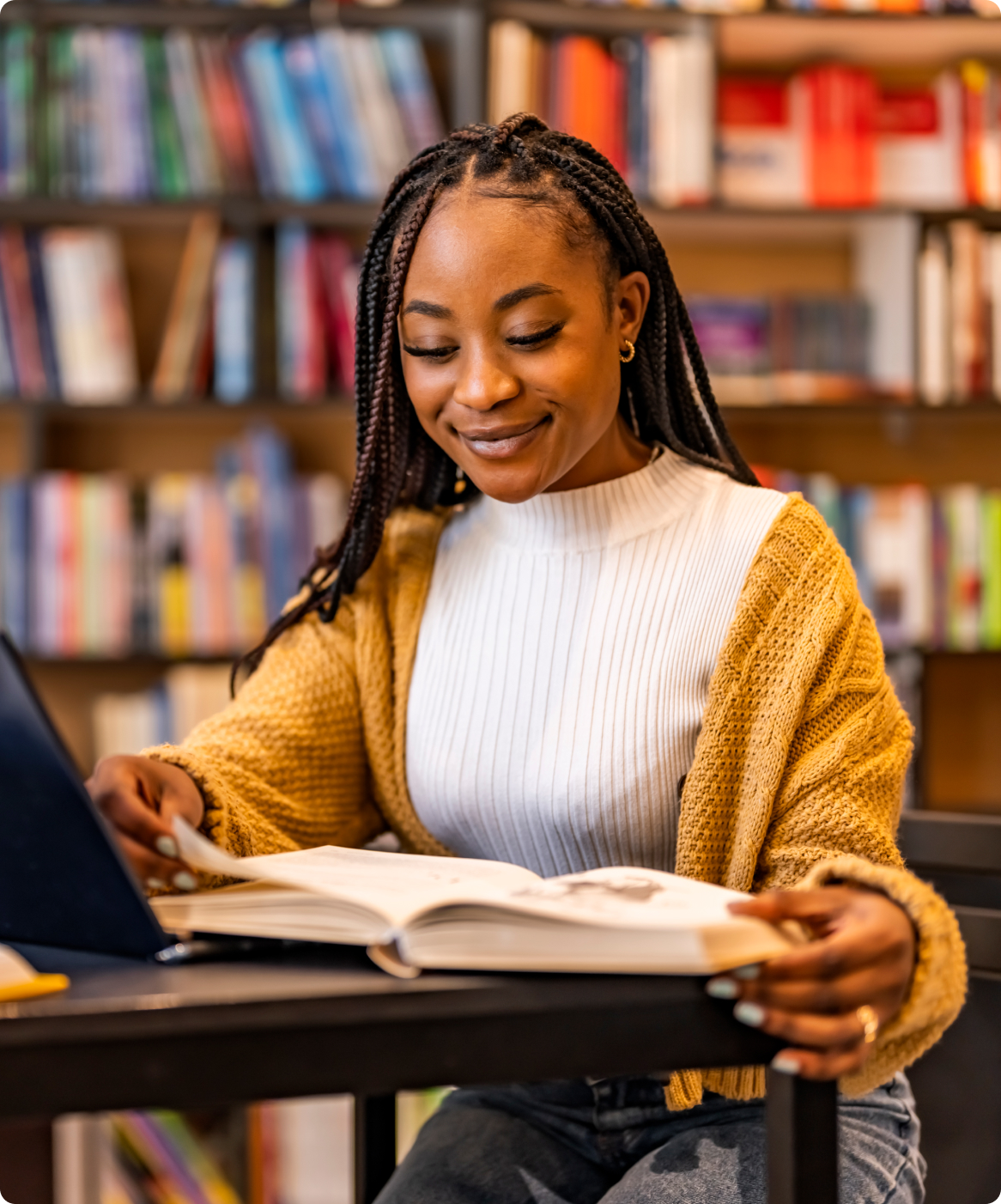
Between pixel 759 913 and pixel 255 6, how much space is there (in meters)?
1.90

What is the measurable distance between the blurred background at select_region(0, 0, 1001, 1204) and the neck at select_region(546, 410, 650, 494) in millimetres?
1077

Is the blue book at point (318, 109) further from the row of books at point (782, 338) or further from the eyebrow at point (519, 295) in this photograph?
the eyebrow at point (519, 295)

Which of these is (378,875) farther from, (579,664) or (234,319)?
(234,319)

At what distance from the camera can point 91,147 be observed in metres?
2.03

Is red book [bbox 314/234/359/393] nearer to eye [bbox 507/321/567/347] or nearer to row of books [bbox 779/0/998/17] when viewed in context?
row of books [bbox 779/0/998/17]

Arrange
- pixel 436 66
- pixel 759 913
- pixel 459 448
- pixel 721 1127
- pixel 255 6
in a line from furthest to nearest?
pixel 436 66 < pixel 255 6 < pixel 459 448 < pixel 721 1127 < pixel 759 913

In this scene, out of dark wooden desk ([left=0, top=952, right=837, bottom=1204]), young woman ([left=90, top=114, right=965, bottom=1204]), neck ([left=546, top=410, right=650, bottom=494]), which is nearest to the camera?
dark wooden desk ([left=0, top=952, right=837, bottom=1204])

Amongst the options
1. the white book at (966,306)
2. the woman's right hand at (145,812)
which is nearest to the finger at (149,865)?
the woman's right hand at (145,812)

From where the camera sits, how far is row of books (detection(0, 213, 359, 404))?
2.05 m

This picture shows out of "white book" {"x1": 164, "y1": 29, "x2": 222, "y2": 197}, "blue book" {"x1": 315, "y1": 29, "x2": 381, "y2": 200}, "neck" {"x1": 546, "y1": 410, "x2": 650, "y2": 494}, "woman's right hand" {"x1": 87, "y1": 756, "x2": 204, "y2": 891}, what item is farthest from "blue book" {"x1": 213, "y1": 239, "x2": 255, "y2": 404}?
"woman's right hand" {"x1": 87, "y1": 756, "x2": 204, "y2": 891}

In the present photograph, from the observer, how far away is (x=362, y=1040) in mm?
512

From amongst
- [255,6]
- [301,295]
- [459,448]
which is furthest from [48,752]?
[255,6]

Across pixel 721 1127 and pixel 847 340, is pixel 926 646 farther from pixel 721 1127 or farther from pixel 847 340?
pixel 721 1127

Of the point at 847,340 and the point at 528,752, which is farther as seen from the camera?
the point at 847,340
